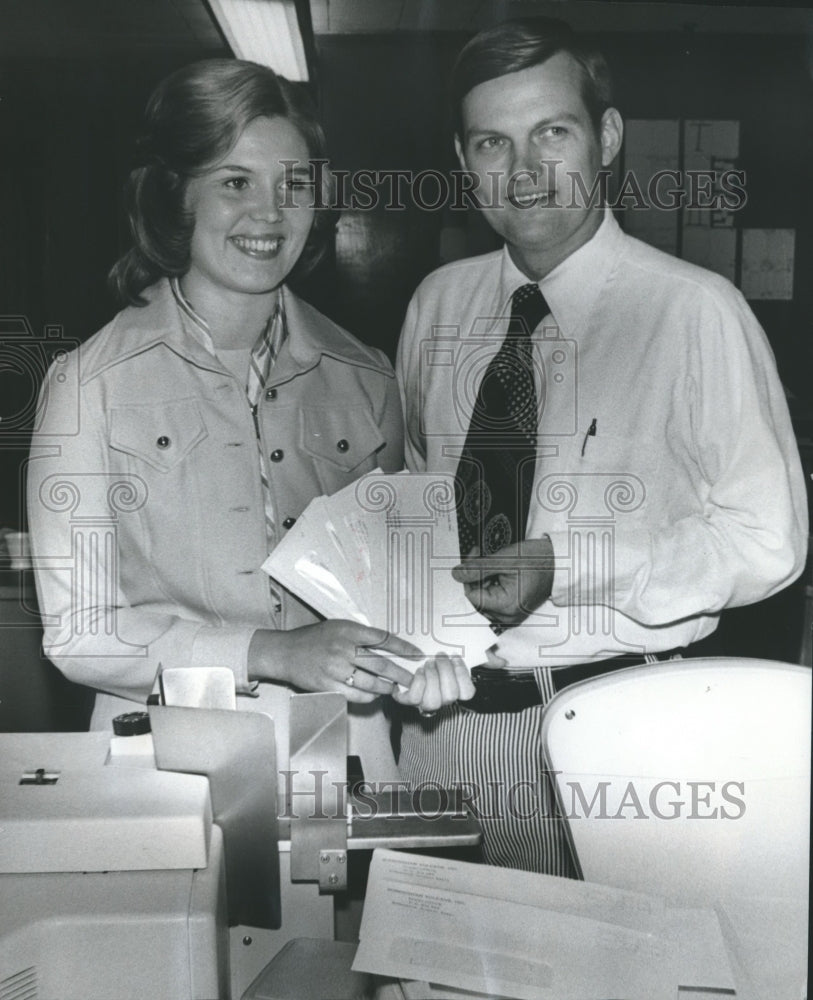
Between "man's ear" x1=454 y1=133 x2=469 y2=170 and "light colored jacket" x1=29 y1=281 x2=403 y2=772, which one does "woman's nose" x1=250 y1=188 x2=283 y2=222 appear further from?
"man's ear" x1=454 y1=133 x2=469 y2=170

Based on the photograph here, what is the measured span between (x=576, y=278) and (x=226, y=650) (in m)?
0.82

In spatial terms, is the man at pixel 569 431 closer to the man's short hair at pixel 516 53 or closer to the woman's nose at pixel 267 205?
the man's short hair at pixel 516 53

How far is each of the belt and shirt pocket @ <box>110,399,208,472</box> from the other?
581mm

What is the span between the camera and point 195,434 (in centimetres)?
156

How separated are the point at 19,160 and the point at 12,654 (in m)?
0.76

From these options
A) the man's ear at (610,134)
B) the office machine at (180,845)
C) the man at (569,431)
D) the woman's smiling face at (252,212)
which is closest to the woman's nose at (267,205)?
the woman's smiling face at (252,212)

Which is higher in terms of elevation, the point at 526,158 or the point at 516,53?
the point at 516,53

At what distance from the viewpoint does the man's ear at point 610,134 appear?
5.31ft

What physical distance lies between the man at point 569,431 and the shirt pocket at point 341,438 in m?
0.07

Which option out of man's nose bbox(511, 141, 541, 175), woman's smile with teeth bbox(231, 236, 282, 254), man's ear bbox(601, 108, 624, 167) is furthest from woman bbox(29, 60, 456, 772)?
man's ear bbox(601, 108, 624, 167)

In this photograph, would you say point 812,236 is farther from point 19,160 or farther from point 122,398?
point 19,160

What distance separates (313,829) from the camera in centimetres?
160

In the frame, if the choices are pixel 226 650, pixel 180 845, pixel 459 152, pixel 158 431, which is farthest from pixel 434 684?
pixel 459 152

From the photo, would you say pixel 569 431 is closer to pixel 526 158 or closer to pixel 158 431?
pixel 526 158
